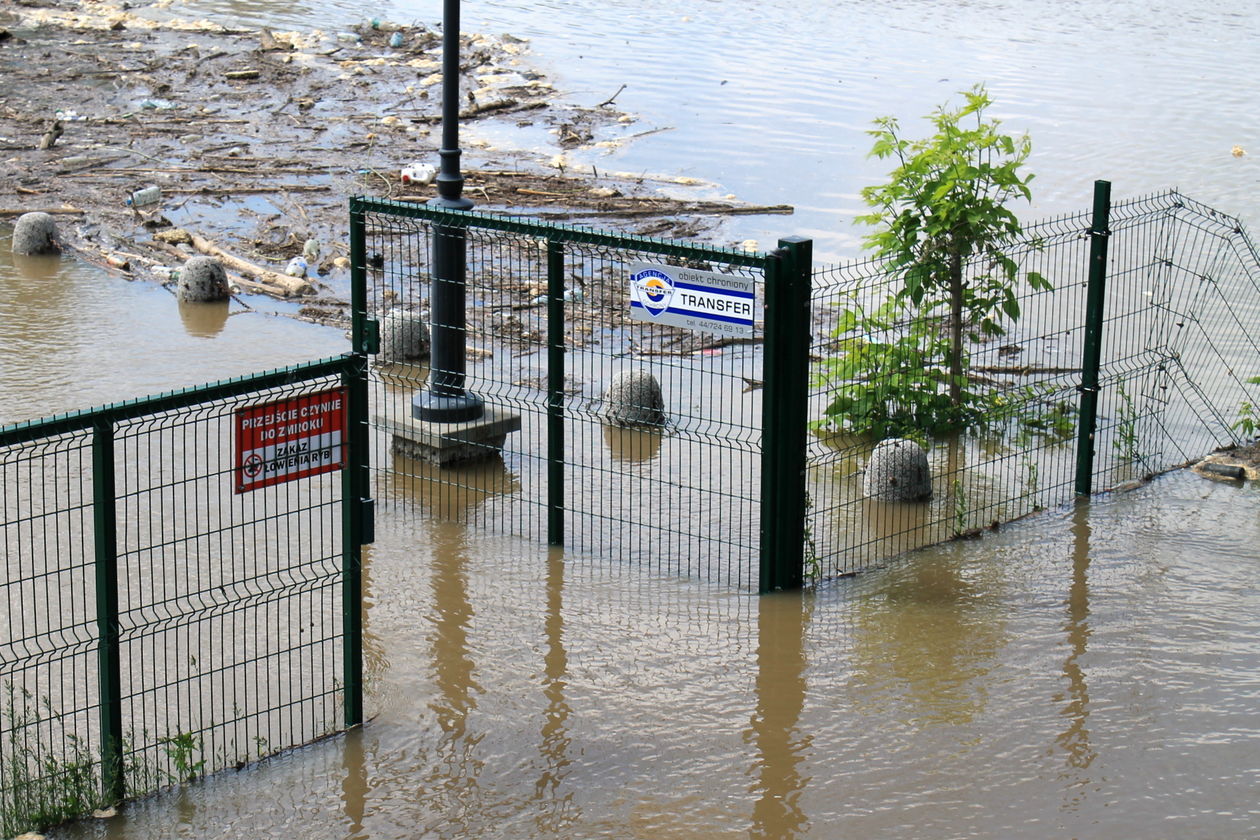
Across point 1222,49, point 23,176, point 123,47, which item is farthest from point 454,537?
point 1222,49

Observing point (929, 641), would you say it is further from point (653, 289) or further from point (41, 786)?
point (41, 786)

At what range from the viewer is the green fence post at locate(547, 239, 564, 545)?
8.87 meters

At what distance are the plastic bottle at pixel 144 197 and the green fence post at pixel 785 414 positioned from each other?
1112 cm

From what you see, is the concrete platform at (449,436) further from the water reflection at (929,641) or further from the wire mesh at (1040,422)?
the water reflection at (929,641)

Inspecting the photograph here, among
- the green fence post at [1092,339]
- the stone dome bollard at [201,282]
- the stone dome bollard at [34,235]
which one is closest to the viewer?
the green fence post at [1092,339]

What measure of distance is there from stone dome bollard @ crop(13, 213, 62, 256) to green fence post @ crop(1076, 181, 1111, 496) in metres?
10.6

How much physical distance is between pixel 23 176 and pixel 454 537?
1200cm

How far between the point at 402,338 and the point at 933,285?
4.33m

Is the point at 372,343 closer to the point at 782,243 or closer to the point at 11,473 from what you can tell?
the point at 782,243

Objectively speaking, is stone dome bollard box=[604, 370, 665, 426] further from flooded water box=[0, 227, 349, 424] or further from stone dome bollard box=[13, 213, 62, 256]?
stone dome bollard box=[13, 213, 62, 256]

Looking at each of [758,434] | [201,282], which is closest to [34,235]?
[201,282]

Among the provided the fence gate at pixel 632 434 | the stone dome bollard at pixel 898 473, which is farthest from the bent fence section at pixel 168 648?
the stone dome bollard at pixel 898 473

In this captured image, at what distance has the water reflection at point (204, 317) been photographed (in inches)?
529

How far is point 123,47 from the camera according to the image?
28266 millimetres
